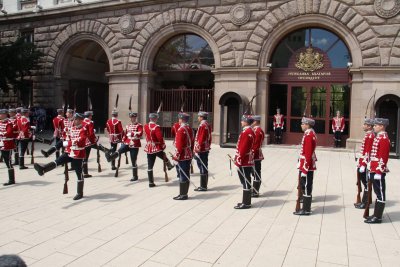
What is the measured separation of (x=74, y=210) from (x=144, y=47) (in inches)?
537

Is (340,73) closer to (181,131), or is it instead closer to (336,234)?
(181,131)

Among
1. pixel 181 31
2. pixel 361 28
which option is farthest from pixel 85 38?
pixel 361 28

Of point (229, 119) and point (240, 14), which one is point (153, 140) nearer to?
point (229, 119)

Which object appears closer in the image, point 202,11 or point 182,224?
point 182,224

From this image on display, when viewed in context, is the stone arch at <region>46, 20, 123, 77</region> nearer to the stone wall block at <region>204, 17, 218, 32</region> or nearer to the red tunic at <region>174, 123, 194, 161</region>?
the stone wall block at <region>204, 17, 218, 32</region>

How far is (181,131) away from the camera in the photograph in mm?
7770

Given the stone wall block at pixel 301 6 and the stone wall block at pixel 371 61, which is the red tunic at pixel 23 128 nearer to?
the stone wall block at pixel 301 6

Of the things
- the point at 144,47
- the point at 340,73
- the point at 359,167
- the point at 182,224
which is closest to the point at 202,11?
the point at 144,47

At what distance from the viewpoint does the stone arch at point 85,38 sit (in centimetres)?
1945

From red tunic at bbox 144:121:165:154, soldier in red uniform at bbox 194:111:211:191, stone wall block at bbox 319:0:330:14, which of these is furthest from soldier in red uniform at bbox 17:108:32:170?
stone wall block at bbox 319:0:330:14

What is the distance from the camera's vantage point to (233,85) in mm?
16969

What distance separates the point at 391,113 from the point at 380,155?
34.2 ft

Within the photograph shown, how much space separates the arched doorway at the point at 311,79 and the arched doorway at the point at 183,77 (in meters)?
3.44

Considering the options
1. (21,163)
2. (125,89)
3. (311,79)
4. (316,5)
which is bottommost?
(21,163)
